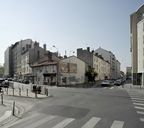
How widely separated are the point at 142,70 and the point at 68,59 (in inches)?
836

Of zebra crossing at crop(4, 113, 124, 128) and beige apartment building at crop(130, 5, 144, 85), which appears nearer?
zebra crossing at crop(4, 113, 124, 128)

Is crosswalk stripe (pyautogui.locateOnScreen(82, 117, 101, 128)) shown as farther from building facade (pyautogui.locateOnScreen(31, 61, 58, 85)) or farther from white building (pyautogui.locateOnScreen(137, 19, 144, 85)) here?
building facade (pyautogui.locateOnScreen(31, 61, 58, 85))

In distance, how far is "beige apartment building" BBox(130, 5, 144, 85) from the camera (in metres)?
59.9

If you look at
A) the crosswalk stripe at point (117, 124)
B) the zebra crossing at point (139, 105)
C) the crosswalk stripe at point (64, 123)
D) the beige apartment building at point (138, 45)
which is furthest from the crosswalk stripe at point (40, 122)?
the beige apartment building at point (138, 45)

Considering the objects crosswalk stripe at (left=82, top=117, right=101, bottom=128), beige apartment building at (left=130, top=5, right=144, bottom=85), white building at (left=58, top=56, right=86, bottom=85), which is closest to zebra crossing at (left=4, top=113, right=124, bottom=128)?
crosswalk stripe at (left=82, top=117, right=101, bottom=128)

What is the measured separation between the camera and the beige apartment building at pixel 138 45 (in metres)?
59.9

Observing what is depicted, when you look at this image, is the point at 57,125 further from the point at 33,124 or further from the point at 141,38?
the point at 141,38

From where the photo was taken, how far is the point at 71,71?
7225cm

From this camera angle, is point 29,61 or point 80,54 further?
point 80,54

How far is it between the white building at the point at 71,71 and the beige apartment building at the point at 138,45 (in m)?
16.6

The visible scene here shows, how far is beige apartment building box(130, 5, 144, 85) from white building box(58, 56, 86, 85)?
16620 mm

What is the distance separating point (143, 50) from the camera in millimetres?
58750

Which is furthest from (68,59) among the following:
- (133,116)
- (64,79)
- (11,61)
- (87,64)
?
(11,61)

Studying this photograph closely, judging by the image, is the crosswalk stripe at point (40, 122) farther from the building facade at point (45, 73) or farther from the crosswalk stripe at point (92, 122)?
the building facade at point (45, 73)
